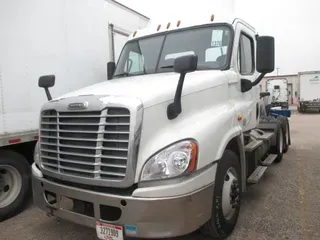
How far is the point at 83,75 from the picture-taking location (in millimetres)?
5020

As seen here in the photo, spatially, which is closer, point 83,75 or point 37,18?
point 37,18

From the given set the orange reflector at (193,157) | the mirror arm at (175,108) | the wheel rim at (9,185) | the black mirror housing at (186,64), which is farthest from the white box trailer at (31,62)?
the orange reflector at (193,157)

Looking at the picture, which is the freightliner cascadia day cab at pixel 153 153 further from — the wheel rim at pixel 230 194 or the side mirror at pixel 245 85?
the side mirror at pixel 245 85

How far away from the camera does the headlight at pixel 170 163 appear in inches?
101

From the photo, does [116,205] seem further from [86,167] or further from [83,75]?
[83,75]

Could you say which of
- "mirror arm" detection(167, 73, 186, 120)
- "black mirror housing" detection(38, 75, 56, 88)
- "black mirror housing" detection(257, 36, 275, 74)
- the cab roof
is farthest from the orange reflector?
the cab roof

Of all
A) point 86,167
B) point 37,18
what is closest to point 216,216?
point 86,167

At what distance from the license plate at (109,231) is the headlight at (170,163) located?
0.48 metres

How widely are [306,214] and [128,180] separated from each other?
279 centimetres

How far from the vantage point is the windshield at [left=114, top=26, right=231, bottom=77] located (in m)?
3.86

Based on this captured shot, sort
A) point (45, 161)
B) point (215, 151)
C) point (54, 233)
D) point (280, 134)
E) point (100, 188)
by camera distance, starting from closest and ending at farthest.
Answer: point (100, 188)
point (215, 151)
point (45, 161)
point (54, 233)
point (280, 134)

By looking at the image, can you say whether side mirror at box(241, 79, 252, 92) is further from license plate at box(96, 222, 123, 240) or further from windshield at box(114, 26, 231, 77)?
license plate at box(96, 222, 123, 240)

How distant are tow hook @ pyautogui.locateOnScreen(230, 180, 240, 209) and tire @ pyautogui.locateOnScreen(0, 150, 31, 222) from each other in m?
2.90

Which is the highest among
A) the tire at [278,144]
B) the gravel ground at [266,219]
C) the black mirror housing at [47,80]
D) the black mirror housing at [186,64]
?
the black mirror housing at [186,64]
